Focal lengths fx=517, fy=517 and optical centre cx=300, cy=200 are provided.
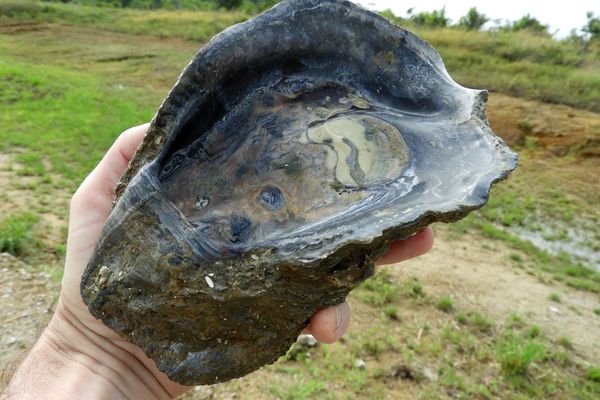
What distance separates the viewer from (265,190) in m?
1.88

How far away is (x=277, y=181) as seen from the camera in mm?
1918

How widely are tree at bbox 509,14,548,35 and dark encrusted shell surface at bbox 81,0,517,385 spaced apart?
14.6 metres

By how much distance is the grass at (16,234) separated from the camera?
4.77 m

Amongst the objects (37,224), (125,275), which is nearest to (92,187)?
(125,275)

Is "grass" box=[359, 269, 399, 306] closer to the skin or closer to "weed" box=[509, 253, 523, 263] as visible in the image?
"weed" box=[509, 253, 523, 263]

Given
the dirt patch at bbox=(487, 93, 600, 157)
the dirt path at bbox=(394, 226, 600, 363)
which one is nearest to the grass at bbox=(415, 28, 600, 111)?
the dirt patch at bbox=(487, 93, 600, 157)

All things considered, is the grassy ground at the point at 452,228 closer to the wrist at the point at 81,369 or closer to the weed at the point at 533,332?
the weed at the point at 533,332

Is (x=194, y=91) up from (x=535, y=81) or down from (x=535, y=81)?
up

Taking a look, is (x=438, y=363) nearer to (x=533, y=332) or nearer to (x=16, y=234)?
(x=533, y=332)

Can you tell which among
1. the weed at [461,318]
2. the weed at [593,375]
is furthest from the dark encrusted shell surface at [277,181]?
the weed at [593,375]

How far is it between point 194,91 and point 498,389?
10.8ft

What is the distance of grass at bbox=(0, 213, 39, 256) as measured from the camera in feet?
15.6

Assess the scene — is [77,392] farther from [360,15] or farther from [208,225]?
[360,15]

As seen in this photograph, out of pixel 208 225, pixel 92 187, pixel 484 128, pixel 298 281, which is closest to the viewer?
pixel 298 281
